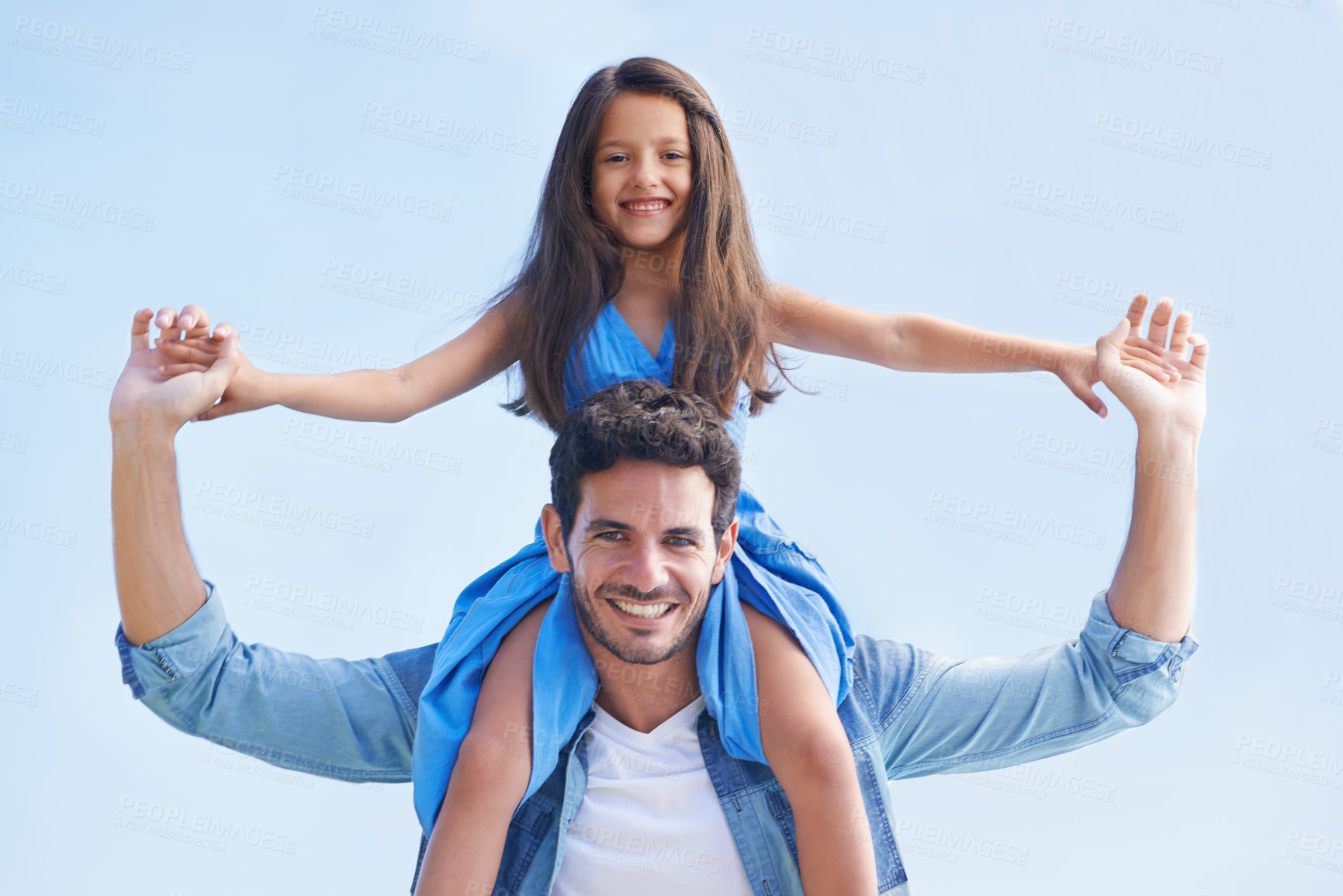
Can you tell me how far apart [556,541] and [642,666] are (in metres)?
0.37

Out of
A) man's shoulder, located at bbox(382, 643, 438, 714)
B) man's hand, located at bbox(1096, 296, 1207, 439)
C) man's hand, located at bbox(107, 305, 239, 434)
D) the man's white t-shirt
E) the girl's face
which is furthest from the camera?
man's shoulder, located at bbox(382, 643, 438, 714)

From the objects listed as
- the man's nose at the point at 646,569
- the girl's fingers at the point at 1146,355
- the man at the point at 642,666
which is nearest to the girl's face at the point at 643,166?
the man at the point at 642,666

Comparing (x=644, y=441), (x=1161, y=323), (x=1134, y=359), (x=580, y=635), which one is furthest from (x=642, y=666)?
(x=1161, y=323)

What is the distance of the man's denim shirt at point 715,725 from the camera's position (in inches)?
119

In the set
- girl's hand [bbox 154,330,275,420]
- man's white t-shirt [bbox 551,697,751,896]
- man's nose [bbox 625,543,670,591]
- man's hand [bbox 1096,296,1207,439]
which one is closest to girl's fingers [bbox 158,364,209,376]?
girl's hand [bbox 154,330,275,420]

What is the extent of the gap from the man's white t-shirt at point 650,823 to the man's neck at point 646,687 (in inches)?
1.0

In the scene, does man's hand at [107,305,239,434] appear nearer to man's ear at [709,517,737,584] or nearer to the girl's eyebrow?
the girl's eyebrow

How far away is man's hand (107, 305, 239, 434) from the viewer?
9.34 feet

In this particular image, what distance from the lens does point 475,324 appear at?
3.34 meters

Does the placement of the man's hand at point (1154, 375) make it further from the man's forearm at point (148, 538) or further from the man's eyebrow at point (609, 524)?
the man's forearm at point (148, 538)

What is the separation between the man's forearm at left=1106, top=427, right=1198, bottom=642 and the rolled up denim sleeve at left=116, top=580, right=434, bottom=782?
185 centimetres

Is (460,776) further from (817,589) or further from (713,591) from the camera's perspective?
(817,589)

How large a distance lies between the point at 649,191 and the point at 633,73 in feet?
1.10

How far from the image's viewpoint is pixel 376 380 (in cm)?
308
